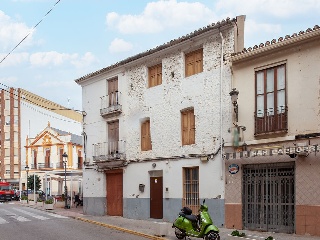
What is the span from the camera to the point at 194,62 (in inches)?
709

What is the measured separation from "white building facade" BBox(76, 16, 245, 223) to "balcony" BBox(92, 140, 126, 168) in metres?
0.05

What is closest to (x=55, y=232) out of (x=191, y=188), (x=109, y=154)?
(x=191, y=188)

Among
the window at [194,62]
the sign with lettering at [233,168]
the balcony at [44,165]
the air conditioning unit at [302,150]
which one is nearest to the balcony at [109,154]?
the window at [194,62]

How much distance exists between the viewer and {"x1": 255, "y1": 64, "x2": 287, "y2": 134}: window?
562 inches

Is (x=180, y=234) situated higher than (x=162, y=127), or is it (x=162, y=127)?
(x=162, y=127)

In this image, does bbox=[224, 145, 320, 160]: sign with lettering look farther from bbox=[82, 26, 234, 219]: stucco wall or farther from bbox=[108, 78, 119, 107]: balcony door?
bbox=[108, 78, 119, 107]: balcony door

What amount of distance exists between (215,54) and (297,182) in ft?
19.9

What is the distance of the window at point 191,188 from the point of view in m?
17.4

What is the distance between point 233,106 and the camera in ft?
51.3

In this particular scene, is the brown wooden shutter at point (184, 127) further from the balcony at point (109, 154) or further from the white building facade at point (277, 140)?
the balcony at point (109, 154)

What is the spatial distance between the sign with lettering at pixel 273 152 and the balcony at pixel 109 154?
7.18 m

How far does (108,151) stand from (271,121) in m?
10.3

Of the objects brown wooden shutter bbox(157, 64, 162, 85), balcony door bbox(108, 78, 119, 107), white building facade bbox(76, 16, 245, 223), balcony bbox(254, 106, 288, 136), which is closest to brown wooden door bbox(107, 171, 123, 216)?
white building facade bbox(76, 16, 245, 223)

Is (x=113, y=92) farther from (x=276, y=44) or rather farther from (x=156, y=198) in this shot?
(x=276, y=44)
